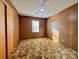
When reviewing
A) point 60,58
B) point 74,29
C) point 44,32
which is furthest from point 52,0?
point 44,32

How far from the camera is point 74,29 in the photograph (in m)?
3.54

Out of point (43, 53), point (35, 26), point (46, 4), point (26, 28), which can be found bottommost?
point (43, 53)

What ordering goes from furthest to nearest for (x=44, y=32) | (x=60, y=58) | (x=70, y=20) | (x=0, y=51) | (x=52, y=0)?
(x=44, y=32), (x=70, y=20), (x=52, y=0), (x=60, y=58), (x=0, y=51)

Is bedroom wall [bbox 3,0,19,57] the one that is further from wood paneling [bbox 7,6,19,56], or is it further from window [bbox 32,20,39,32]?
window [bbox 32,20,39,32]

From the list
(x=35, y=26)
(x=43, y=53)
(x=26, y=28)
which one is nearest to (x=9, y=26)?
(x=43, y=53)

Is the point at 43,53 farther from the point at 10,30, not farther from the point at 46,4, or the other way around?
the point at 46,4

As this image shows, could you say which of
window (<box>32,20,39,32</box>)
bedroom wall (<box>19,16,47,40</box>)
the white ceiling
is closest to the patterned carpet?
the white ceiling

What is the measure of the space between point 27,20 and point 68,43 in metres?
4.32

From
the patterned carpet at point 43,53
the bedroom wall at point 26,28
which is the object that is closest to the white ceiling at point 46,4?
the patterned carpet at point 43,53

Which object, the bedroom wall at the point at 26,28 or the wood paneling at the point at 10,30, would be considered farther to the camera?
the bedroom wall at the point at 26,28

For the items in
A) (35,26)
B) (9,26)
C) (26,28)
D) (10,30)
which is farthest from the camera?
(35,26)

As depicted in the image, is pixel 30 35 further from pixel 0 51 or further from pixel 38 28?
pixel 0 51

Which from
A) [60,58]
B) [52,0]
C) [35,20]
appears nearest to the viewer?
[60,58]

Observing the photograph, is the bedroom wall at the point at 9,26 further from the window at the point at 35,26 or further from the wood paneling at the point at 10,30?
the window at the point at 35,26
